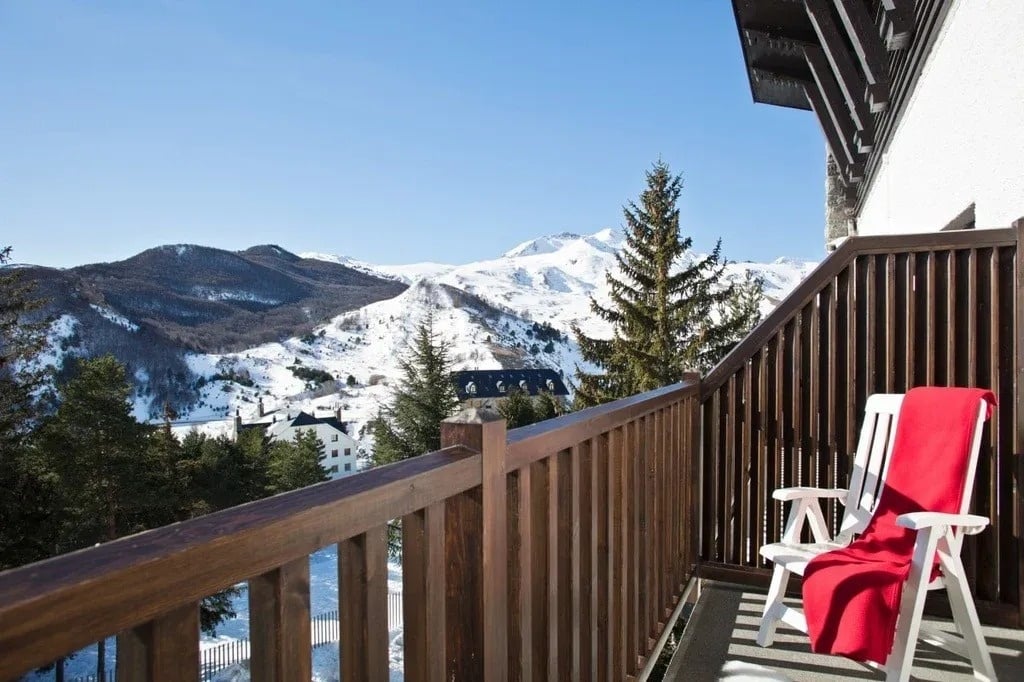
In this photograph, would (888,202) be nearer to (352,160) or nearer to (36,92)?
(352,160)

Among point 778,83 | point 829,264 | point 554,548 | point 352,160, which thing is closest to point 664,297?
point 778,83

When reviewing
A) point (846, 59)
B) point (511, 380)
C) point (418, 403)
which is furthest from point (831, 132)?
point (511, 380)

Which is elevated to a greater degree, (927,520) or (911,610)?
(927,520)

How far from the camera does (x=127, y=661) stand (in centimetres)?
59

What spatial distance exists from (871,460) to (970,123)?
170 centimetres

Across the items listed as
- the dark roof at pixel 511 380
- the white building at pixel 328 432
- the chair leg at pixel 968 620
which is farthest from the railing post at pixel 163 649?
the white building at pixel 328 432

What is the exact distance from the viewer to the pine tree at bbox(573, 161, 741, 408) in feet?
58.7

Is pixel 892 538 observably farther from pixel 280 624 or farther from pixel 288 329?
pixel 288 329

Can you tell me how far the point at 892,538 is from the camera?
237 cm

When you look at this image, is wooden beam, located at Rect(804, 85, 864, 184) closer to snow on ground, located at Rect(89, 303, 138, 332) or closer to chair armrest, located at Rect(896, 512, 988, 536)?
chair armrest, located at Rect(896, 512, 988, 536)

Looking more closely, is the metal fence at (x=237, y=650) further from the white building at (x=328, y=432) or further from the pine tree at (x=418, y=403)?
the white building at (x=328, y=432)

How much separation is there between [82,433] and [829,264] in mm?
25018

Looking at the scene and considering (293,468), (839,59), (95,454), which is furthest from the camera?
(293,468)

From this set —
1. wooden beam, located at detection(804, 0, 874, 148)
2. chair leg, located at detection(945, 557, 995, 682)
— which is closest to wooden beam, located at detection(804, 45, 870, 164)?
wooden beam, located at detection(804, 0, 874, 148)
